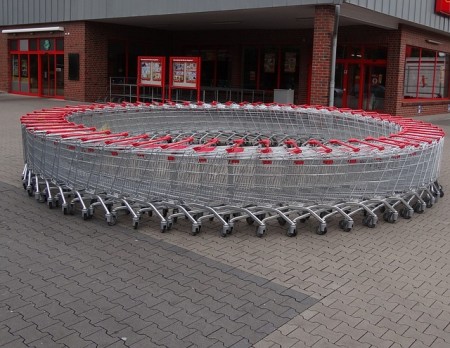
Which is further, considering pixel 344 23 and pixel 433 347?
pixel 344 23

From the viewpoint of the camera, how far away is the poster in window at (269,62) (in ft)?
79.9

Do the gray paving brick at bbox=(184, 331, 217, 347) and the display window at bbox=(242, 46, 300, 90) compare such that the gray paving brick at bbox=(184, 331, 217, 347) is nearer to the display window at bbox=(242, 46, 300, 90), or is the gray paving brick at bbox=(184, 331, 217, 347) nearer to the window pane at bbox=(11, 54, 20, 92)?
the display window at bbox=(242, 46, 300, 90)

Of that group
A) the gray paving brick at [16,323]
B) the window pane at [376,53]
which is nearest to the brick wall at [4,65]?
the window pane at [376,53]

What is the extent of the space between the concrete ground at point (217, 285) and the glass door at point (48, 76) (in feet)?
68.7

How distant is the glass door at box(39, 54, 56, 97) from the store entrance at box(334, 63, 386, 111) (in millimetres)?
13597

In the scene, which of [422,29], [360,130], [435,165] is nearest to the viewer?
[435,165]

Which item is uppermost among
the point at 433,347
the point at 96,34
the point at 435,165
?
the point at 96,34

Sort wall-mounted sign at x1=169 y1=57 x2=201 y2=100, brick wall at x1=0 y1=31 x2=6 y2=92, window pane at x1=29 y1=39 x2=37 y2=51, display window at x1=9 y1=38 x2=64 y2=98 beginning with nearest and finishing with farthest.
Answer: wall-mounted sign at x1=169 y1=57 x2=201 y2=100 → display window at x1=9 y1=38 x2=64 y2=98 → window pane at x1=29 y1=39 x2=37 y2=51 → brick wall at x1=0 y1=31 x2=6 y2=92

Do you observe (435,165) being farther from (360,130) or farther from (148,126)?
(148,126)

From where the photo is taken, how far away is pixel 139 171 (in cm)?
656

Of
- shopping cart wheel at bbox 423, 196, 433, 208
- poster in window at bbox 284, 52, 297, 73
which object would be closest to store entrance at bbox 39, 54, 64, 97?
poster in window at bbox 284, 52, 297, 73

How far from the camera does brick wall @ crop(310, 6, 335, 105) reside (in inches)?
637

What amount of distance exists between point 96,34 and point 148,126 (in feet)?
40.6

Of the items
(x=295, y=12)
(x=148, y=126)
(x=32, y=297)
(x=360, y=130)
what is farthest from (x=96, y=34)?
(x=32, y=297)
